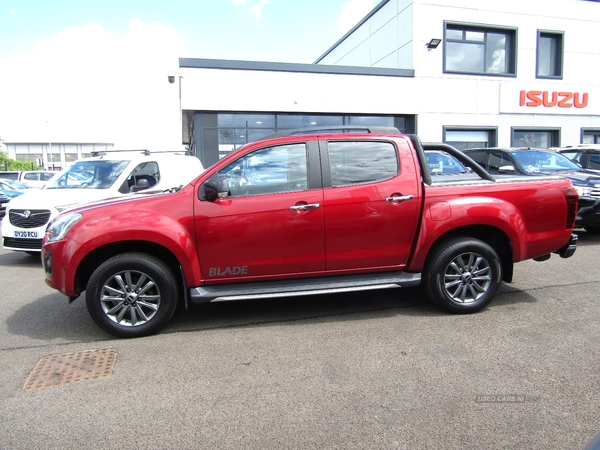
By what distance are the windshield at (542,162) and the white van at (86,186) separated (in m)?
6.74

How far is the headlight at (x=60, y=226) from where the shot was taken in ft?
13.7

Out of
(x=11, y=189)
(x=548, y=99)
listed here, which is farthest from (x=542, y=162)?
(x=11, y=189)

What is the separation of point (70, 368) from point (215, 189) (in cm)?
192

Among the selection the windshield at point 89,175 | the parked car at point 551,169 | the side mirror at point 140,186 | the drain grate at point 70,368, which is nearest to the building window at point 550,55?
the parked car at point 551,169

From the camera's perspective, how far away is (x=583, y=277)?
5.93 metres

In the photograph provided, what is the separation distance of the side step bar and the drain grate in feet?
2.94

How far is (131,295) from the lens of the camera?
13.6ft

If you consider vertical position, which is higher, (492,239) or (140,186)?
(140,186)

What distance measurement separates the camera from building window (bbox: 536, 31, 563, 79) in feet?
59.1

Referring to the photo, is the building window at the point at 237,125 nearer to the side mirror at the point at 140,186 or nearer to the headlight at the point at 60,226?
the side mirror at the point at 140,186

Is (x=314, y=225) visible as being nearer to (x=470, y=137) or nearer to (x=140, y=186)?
(x=140, y=186)

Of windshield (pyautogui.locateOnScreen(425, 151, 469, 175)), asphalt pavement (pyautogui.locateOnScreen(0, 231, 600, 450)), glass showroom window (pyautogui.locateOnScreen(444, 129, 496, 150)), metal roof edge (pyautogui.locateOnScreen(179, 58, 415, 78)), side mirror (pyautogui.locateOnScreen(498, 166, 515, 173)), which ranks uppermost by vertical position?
metal roof edge (pyautogui.locateOnScreen(179, 58, 415, 78))

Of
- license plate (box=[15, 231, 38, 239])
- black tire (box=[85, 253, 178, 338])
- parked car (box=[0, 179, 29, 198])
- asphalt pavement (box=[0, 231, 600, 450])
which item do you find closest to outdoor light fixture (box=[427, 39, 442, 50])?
asphalt pavement (box=[0, 231, 600, 450])

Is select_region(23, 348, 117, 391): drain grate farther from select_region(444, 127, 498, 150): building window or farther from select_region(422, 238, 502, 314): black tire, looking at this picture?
select_region(444, 127, 498, 150): building window
